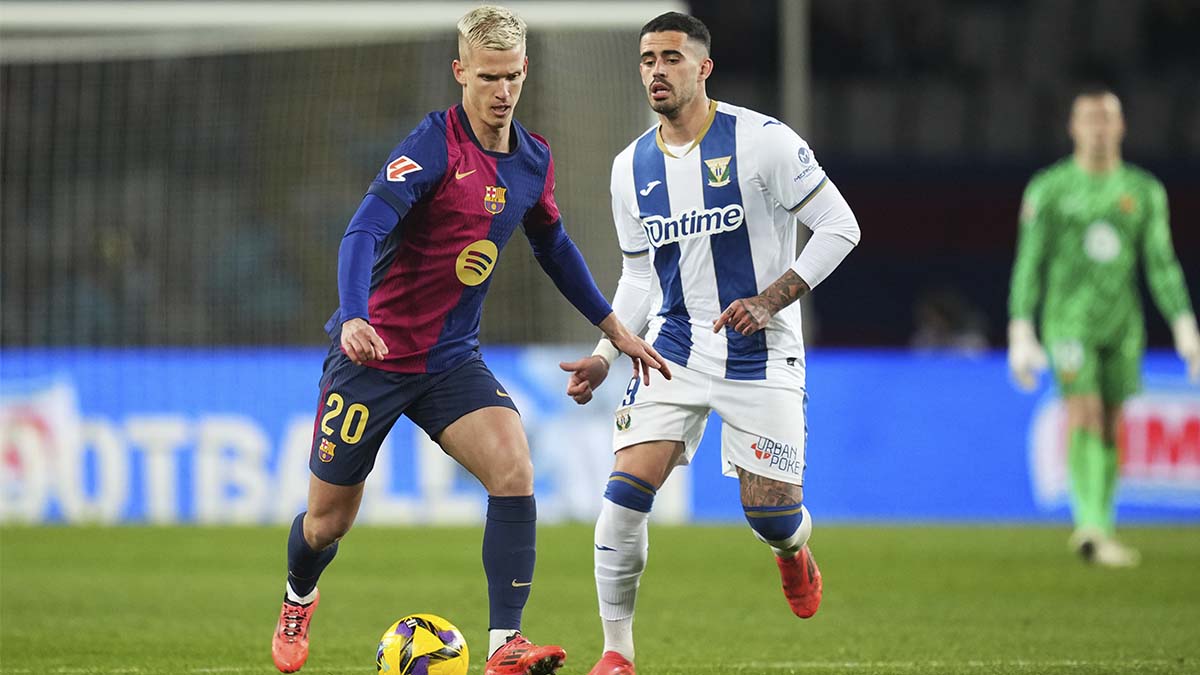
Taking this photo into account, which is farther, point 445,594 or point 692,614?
point 445,594

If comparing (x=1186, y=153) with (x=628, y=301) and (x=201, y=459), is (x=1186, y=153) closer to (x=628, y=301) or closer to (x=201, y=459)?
(x=201, y=459)

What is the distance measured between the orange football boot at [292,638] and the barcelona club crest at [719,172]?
202cm

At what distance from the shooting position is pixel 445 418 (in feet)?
18.0

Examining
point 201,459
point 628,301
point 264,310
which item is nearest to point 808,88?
point 264,310

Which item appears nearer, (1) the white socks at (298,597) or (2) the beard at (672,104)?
(2) the beard at (672,104)

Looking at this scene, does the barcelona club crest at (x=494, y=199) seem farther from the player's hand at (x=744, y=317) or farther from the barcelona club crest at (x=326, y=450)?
the barcelona club crest at (x=326, y=450)

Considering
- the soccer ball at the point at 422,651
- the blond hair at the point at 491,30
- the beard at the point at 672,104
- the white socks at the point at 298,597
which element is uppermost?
the blond hair at the point at 491,30

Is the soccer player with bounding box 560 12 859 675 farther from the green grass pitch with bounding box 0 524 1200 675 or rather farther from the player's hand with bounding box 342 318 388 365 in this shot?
the player's hand with bounding box 342 318 388 365

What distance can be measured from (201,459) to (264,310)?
2.77 meters

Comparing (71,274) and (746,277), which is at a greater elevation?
(746,277)

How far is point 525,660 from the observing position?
16.5ft

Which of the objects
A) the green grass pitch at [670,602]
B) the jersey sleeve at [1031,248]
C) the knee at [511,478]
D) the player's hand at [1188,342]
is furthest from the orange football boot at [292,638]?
the player's hand at [1188,342]

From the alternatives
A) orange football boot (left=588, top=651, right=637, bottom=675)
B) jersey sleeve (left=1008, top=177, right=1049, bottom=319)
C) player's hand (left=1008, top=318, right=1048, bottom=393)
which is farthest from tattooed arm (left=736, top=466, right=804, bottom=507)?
jersey sleeve (left=1008, top=177, right=1049, bottom=319)

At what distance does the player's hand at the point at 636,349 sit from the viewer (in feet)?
18.1
